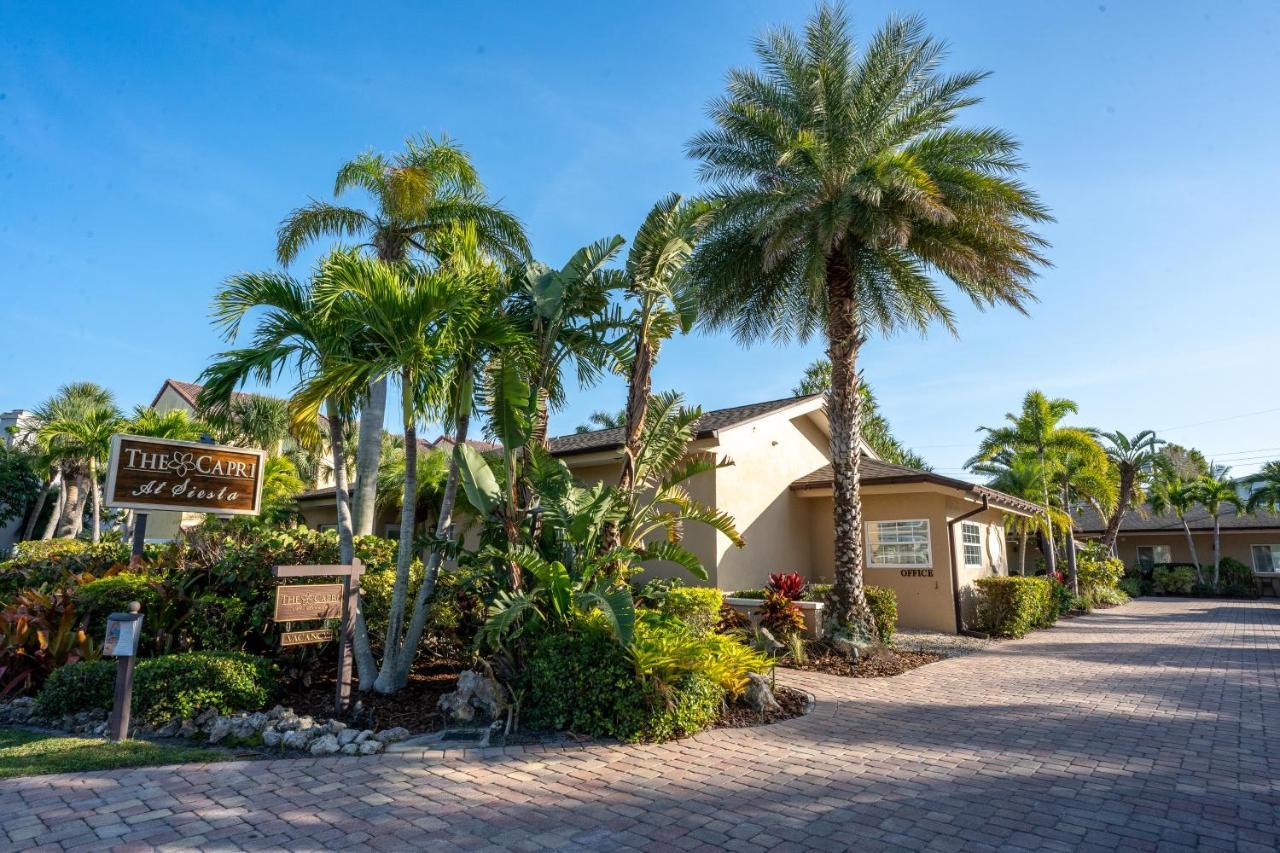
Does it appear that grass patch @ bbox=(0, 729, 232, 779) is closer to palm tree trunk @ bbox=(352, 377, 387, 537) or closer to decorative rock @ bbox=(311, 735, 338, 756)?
decorative rock @ bbox=(311, 735, 338, 756)

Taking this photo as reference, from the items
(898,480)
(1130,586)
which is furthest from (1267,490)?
(898,480)

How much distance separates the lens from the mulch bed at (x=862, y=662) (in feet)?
35.3

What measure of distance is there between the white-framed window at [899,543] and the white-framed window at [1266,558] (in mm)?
28360

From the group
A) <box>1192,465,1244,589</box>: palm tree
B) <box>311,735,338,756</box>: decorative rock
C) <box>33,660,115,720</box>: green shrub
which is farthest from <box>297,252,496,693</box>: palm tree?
<box>1192,465,1244,589</box>: palm tree

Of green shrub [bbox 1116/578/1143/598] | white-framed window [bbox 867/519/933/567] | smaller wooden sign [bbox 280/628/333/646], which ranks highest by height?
white-framed window [bbox 867/519/933/567]

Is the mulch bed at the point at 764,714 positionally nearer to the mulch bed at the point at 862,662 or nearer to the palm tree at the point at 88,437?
the mulch bed at the point at 862,662

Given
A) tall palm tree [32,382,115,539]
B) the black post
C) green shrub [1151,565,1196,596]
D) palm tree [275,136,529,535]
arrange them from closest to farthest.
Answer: the black post
palm tree [275,136,529,535]
tall palm tree [32,382,115,539]
green shrub [1151,565,1196,596]

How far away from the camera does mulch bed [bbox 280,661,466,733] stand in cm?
726

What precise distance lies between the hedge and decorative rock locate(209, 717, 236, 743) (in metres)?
0.41

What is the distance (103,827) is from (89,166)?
847 centimetres

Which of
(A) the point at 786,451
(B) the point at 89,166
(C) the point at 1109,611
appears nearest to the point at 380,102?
(B) the point at 89,166

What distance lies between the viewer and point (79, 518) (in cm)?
2941

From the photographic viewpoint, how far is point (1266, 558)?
32875 mm

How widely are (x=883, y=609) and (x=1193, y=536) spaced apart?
32.0 m
